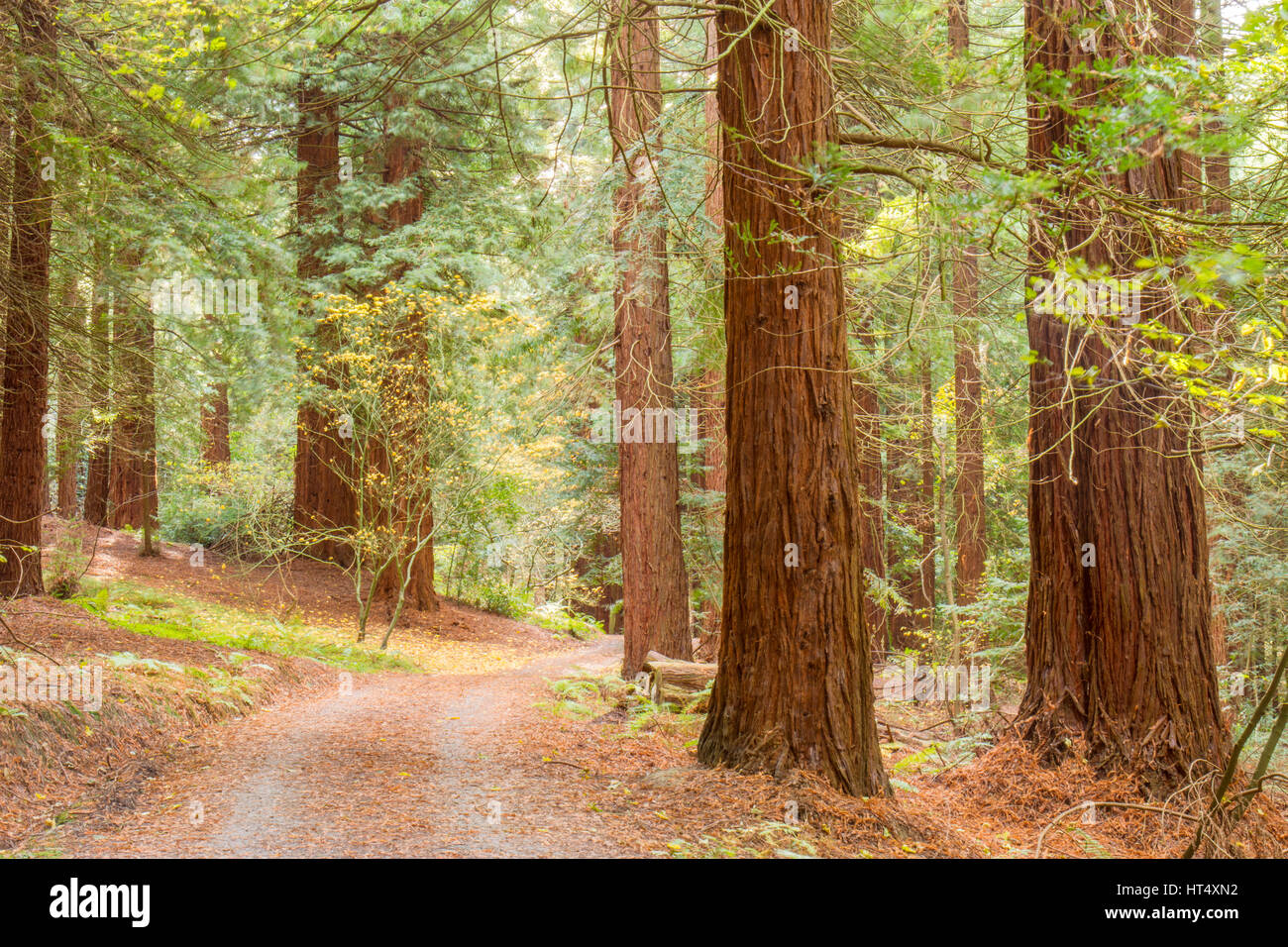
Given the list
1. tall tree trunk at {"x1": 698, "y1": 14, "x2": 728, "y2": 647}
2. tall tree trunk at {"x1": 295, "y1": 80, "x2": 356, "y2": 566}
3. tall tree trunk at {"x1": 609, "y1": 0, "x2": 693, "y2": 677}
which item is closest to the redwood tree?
tall tree trunk at {"x1": 698, "y1": 14, "x2": 728, "y2": 647}

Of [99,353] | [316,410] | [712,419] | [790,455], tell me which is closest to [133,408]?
[99,353]

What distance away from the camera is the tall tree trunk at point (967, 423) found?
33.5 feet

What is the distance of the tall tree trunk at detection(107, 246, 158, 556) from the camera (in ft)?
35.5

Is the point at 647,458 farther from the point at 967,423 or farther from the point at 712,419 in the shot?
the point at 967,423

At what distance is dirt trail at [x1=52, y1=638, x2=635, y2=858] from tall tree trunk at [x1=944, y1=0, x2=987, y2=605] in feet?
18.6

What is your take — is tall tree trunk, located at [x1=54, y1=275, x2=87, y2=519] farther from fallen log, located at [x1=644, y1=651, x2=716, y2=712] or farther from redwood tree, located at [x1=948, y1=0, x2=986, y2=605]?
redwood tree, located at [x1=948, y1=0, x2=986, y2=605]

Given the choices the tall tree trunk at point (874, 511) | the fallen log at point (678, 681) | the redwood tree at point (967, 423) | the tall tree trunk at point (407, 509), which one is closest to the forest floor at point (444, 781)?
the fallen log at point (678, 681)

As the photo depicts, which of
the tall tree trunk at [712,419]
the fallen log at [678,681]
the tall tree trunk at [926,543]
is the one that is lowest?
the fallen log at [678,681]

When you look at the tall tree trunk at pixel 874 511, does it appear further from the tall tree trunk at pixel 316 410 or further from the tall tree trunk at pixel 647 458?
the tall tree trunk at pixel 316 410

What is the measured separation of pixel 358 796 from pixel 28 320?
7014mm

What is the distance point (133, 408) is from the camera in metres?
11.9

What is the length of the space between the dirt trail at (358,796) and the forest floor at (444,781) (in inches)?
0.8
